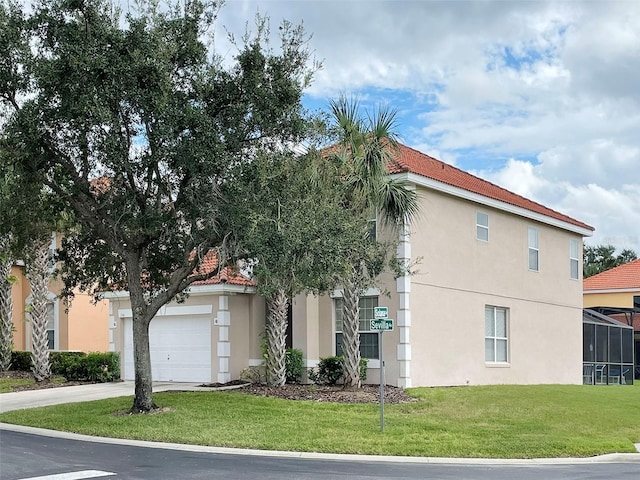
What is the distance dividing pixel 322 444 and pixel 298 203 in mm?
4806

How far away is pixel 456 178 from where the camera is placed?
25812mm

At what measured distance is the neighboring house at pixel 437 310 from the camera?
73.6 ft

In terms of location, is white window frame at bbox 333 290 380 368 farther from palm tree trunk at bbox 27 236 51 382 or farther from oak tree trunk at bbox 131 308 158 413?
palm tree trunk at bbox 27 236 51 382

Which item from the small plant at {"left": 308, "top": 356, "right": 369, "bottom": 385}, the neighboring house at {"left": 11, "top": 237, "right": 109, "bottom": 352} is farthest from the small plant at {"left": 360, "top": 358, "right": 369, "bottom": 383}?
the neighboring house at {"left": 11, "top": 237, "right": 109, "bottom": 352}

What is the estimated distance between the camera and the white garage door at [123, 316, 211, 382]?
25.0 m

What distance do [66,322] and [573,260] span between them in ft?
67.0

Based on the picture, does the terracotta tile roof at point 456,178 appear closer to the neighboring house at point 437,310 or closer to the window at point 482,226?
the neighboring house at point 437,310

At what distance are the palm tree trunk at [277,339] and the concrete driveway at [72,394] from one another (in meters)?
2.01

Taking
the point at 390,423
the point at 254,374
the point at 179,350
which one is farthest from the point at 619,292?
the point at 390,423

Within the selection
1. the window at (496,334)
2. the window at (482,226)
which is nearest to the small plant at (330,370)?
the window at (496,334)

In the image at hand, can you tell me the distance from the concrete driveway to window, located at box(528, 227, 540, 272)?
12.4m

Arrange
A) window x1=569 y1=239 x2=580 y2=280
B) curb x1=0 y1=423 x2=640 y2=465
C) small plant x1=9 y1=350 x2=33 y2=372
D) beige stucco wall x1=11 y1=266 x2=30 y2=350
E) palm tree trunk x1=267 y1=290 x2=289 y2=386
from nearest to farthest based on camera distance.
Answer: curb x1=0 y1=423 x2=640 y2=465 < palm tree trunk x1=267 y1=290 x2=289 y2=386 < small plant x1=9 y1=350 x2=33 y2=372 < window x1=569 y1=239 x2=580 y2=280 < beige stucco wall x1=11 y1=266 x2=30 y2=350

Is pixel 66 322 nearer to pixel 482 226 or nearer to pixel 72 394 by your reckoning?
pixel 72 394

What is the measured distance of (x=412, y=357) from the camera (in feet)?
71.9
